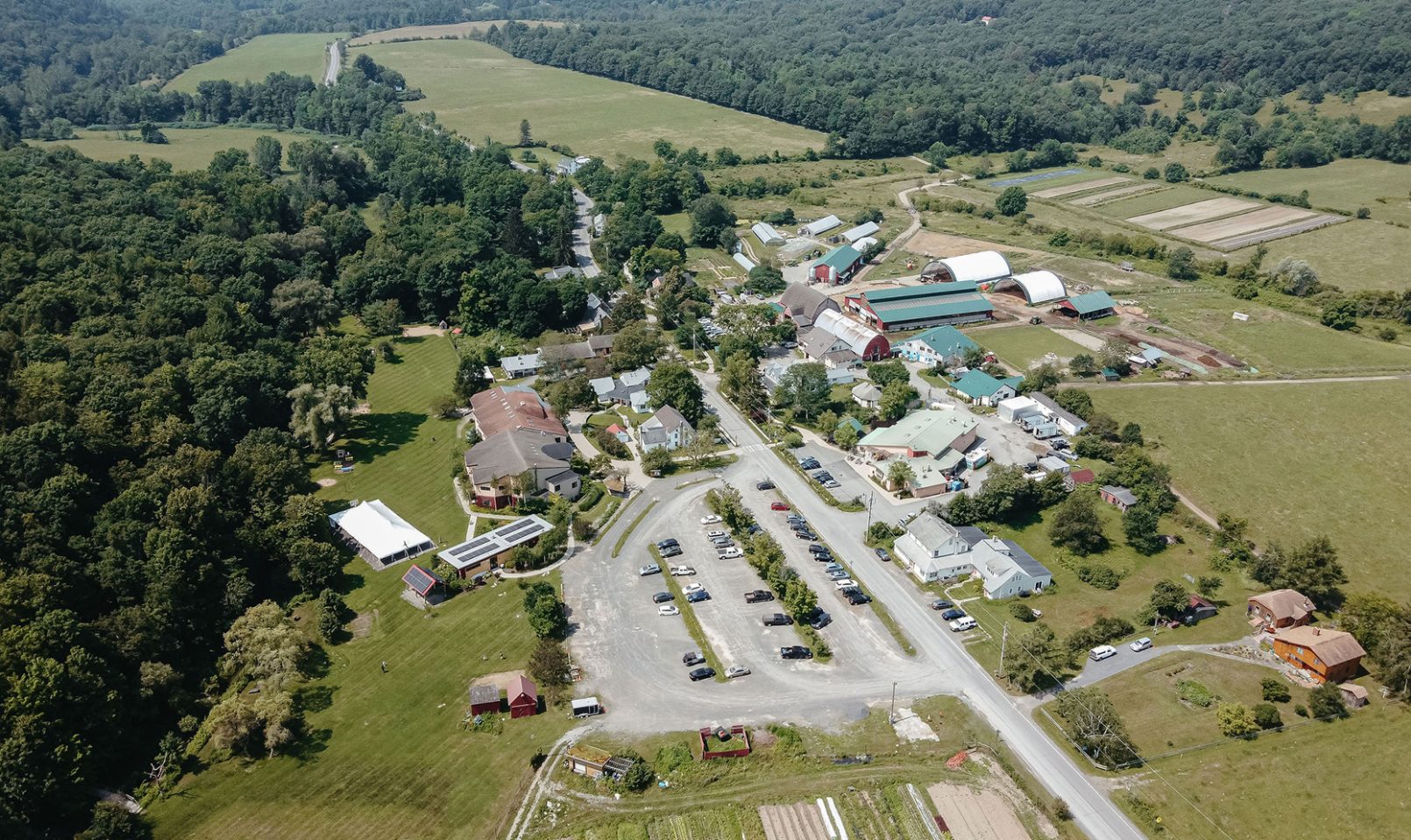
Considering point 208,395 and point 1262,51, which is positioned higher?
point 1262,51

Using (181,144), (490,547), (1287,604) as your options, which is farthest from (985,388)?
(181,144)

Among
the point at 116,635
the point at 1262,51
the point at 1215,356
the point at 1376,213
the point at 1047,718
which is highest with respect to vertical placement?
the point at 1262,51

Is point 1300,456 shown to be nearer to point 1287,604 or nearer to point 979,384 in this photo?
point 1287,604

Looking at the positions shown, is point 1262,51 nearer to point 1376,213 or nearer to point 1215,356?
point 1376,213

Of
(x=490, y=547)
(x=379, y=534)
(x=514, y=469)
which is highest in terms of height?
(x=514, y=469)

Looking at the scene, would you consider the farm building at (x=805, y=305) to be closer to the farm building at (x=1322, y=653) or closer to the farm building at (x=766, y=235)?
the farm building at (x=766, y=235)

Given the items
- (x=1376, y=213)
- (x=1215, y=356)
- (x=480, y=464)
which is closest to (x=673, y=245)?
(x=480, y=464)
